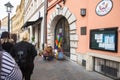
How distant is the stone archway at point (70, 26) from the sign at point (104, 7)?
2.81m

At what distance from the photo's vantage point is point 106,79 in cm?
740

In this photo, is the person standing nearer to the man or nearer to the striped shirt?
the man

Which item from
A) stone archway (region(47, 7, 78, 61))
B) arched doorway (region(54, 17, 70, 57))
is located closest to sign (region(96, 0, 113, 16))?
stone archway (region(47, 7, 78, 61))

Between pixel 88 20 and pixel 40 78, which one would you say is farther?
pixel 88 20

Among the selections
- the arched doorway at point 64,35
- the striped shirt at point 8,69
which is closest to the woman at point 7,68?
the striped shirt at point 8,69

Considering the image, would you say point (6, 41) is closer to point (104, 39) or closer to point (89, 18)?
point (104, 39)

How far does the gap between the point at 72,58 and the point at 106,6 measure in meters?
4.26

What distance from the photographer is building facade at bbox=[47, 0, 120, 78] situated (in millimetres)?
7289

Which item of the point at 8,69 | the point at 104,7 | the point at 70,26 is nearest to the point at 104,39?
the point at 104,7

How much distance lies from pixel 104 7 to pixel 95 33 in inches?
39.8

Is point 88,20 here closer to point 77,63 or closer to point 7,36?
point 77,63

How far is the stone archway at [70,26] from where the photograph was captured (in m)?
11.2

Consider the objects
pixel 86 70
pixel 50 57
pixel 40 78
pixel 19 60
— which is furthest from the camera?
pixel 50 57

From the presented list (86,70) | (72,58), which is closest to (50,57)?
(72,58)
